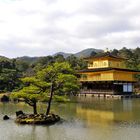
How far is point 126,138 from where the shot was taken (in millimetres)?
19281

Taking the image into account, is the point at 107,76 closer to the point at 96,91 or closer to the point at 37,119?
the point at 96,91

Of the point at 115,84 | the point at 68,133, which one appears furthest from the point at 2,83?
the point at 68,133

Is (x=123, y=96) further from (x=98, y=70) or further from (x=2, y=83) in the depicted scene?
(x=2, y=83)

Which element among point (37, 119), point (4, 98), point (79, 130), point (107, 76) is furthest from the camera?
point (107, 76)

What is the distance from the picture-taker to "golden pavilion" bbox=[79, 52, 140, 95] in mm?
59781

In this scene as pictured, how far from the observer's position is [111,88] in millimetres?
60469

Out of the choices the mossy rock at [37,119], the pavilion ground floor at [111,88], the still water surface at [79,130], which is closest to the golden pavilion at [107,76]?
the pavilion ground floor at [111,88]

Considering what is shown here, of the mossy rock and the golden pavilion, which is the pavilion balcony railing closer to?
the golden pavilion

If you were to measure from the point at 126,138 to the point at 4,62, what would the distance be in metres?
58.3

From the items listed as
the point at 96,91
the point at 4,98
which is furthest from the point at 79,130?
the point at 96,91

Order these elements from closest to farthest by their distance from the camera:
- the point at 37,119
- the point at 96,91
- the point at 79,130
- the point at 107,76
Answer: the point at 79,130
the point at 37,119
the point at 107,76
the point at 96,91

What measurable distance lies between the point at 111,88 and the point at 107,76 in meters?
2.33

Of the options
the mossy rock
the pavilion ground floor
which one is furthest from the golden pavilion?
the mossy rock

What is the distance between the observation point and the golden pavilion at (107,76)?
5978 cm
